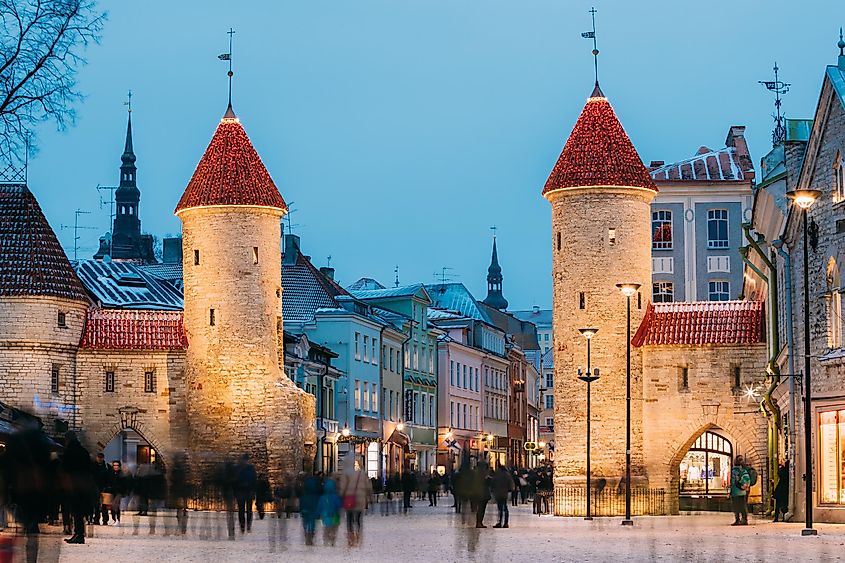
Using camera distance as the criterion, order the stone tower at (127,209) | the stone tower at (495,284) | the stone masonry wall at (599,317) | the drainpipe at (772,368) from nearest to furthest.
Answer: the drainpipe at (772,368) → the stone masonry wall at (599,317) → the stone tower at (127,209) → the stone tower at (495,284)

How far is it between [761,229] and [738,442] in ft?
21.7

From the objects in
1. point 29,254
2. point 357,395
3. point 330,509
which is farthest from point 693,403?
point 357,395

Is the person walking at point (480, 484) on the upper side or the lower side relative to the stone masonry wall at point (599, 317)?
lower

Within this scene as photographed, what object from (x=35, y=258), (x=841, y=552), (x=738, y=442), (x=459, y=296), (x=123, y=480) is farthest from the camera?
(x=459, y=296)

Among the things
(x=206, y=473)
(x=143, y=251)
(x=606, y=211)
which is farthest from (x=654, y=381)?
(x=143, y=251)

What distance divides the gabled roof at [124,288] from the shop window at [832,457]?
36.3 meters

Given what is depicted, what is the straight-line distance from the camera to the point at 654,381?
49938 mm

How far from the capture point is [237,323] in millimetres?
52750

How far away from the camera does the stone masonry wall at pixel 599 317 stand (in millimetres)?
50375

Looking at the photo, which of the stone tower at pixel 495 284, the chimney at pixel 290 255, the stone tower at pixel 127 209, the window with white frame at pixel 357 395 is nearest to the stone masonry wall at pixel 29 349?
the window with white frame at pixel 357 395

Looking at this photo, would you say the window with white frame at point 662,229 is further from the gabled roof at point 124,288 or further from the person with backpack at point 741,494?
the person with backpack at point 741,494

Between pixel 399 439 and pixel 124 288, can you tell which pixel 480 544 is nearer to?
pixel 124 288

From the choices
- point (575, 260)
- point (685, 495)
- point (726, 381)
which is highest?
point (575, 260)

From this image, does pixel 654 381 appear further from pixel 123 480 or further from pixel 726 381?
pixel 123 480
